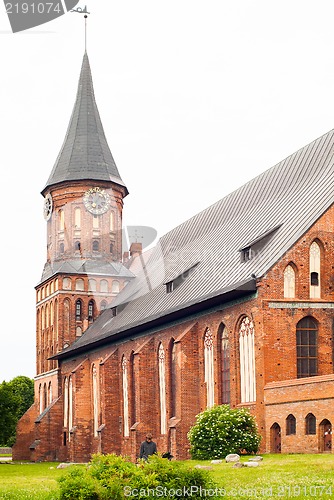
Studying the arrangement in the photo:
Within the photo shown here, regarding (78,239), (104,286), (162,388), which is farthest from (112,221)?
(162,388)

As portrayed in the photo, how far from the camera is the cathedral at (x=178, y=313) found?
3544cm

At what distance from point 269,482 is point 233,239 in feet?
80.2

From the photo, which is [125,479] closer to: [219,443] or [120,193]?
[219,443]

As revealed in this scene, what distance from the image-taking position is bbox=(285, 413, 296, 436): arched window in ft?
106

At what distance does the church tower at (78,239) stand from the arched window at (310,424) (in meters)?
34.6

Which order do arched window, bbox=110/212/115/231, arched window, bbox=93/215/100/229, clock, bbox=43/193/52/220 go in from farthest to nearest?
1. clock, bbox=43/193/52/220
2. arched window, bbox=110/212/115/231
3. arched window, bbox=93/215/100/229

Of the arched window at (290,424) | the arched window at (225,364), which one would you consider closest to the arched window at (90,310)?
the arched window at (225,364)

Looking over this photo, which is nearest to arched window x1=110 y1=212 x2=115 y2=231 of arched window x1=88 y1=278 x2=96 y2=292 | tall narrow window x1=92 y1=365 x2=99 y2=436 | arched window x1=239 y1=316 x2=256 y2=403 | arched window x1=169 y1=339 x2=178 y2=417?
arched window x1=88 y1=278 x2=96 y2=292

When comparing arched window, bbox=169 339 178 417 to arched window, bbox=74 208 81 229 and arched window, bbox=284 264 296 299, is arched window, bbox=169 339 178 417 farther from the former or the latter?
arched window, bbox=74 208 81 229

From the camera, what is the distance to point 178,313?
42.8m

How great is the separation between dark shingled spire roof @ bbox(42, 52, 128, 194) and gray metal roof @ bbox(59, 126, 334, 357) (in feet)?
34.7

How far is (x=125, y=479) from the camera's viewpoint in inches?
682

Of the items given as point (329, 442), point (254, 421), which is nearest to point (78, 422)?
point (254, 421)

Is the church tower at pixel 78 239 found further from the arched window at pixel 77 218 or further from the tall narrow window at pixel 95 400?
the tall narrow window at pixel 95 400
